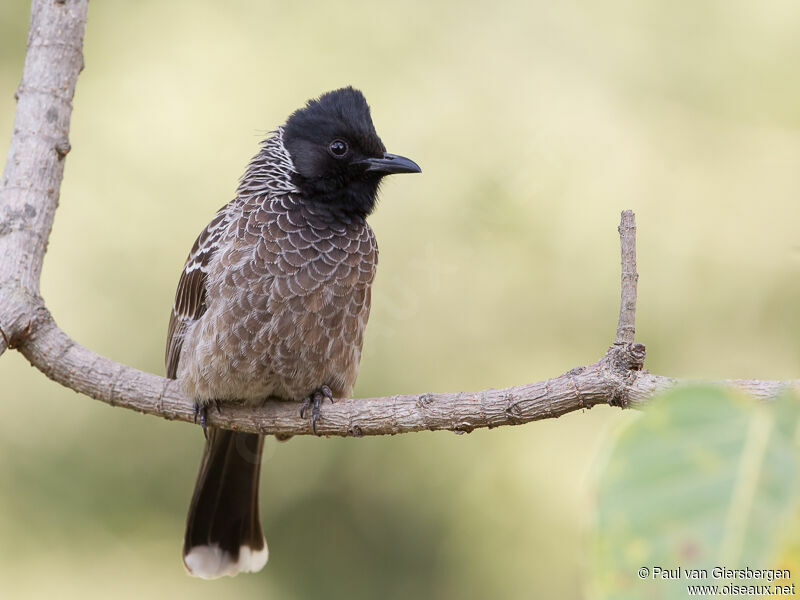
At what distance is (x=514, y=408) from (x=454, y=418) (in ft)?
0.72

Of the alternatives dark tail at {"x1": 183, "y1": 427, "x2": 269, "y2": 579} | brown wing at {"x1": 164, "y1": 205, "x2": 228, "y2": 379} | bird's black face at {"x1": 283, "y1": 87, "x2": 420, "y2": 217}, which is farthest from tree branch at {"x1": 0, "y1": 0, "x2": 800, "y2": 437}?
bird's black face at {"x1": 283, "y1": 87, "x2": 420, "y2": 217}

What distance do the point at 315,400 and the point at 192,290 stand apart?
30.8 inches

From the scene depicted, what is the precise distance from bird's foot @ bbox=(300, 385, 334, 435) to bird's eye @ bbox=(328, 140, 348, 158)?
3.44 ft

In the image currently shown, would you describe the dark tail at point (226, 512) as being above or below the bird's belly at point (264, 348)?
below

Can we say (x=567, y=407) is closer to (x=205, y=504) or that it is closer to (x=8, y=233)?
(x=8, y=233)

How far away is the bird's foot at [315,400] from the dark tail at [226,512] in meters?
0.78

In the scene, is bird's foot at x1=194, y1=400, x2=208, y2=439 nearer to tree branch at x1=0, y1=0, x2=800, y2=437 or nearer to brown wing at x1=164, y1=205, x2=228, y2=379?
tree branch at x1=0, y1=0, x2=800, y2=437

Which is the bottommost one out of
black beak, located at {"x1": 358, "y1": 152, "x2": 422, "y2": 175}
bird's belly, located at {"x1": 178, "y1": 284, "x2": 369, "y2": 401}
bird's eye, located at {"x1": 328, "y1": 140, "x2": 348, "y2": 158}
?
bird's belly, located at {"x1": 178, "y1": 284, "x2": 369, "y2": 401}

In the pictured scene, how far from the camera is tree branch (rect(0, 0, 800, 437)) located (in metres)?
2.41

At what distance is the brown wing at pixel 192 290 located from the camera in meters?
3.52

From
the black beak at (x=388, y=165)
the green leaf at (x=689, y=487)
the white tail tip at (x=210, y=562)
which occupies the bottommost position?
the green leaf at (x=689, y=487)

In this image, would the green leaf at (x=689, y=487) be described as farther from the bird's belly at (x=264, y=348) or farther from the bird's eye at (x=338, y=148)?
the bird's eye at (x=338, y=148)

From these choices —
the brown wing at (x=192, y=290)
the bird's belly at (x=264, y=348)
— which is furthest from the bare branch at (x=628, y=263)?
the brown wing at (x=192, y=290)

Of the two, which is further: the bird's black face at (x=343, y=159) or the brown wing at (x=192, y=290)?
the bird's black face at (x=343, y=159)
